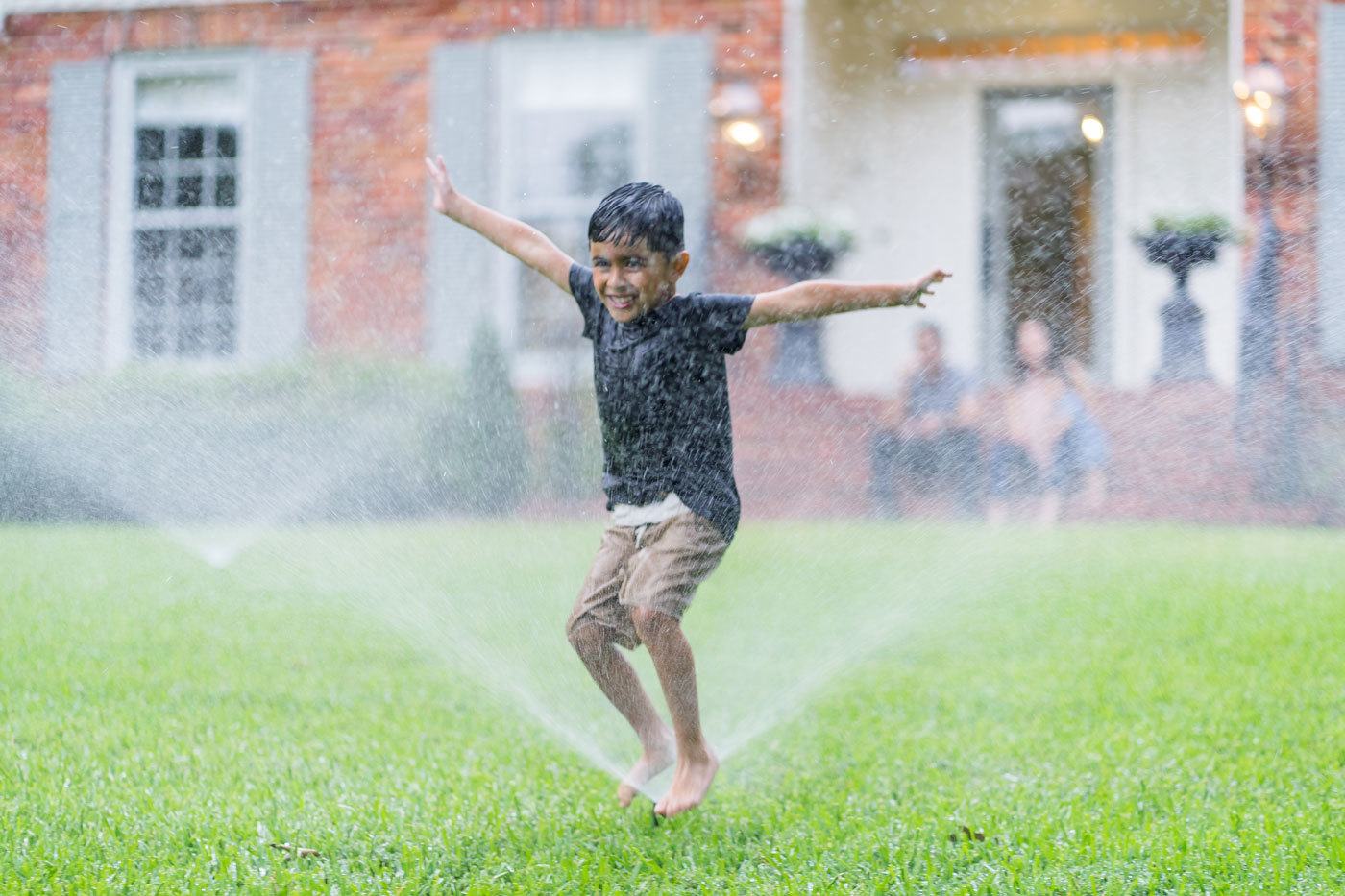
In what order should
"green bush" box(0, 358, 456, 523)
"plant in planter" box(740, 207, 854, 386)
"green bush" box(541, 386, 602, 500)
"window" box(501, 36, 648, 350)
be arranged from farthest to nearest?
"window" box(501, 36, 648, 350), "plant in planter" box(740, 207, 854, 386), "green bush" box(541, 386, 602, 500), "green bush" box(0, 358, 456, 523)

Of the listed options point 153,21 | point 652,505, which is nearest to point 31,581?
point 652,505

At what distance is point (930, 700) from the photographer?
440cm

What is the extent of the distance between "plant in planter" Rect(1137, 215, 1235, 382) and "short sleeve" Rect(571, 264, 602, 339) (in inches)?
252

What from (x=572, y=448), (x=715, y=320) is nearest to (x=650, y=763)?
(x=715, y=320)

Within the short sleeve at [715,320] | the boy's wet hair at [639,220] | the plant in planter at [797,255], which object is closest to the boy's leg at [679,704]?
the short sleeve at [715,320]

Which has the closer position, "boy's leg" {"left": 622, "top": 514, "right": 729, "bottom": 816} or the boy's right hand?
"boy's leg" {"left": 622, "top": 514, "right": 729, "bottom": 816}

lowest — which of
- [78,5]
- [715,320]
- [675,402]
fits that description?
[675,402]

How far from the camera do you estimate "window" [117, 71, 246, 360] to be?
389 inches

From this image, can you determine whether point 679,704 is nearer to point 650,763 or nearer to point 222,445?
point 650,763

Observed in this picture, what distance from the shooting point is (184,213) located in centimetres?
1006

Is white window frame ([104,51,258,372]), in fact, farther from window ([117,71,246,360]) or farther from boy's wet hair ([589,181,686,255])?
boy's wet hair ([589,181,686,255])

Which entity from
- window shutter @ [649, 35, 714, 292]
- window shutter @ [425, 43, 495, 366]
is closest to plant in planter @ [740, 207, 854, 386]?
window shutter @ [649, 35, 714, 292]

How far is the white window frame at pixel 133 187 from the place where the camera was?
9.70 metres

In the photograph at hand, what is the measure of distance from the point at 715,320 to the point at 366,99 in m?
7.88
